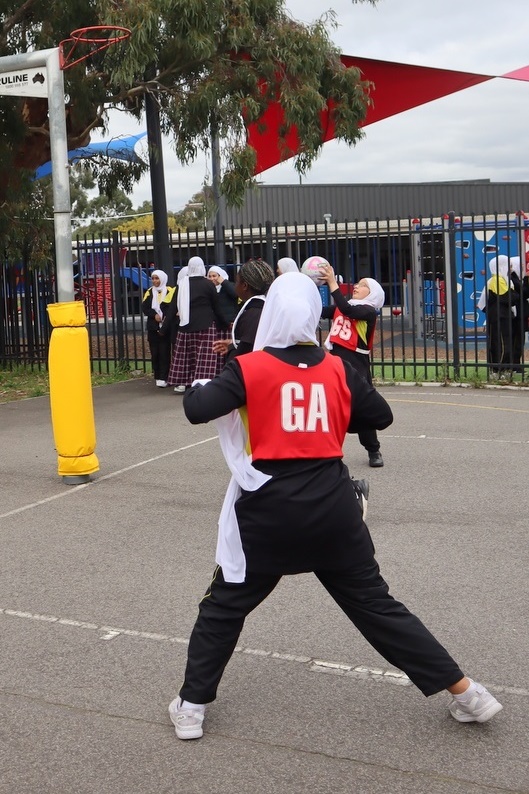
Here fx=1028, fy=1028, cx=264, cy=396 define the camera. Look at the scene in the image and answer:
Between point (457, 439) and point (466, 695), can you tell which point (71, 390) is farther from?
point (466, 695)

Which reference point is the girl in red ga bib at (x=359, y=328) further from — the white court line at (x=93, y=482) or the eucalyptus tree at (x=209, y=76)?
the eucalyptus tree at (x=209, y=76)

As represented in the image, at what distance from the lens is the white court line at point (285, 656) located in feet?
14.3

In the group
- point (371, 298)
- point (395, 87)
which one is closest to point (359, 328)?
point (371, 298)

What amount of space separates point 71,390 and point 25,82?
8.98 ft

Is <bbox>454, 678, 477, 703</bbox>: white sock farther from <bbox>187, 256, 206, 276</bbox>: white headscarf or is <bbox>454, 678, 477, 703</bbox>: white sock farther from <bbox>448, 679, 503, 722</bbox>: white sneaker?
<bbox>187, 256, 206, 276</bbox>: white headscarf

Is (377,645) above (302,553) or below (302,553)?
below

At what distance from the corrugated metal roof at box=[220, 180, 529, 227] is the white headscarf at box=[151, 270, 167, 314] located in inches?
856

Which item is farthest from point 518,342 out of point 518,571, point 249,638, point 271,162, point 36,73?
point 249,638

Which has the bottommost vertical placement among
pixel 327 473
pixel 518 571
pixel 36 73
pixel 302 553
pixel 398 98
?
pixel 518 571

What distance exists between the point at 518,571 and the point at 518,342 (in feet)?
32.3

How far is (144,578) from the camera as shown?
5.93 metres

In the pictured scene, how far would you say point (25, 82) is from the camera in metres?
8.89

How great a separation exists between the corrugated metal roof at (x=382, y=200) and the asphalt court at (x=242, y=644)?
95.5 ft

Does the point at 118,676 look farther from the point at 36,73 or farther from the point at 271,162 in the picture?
the point at 271,162
